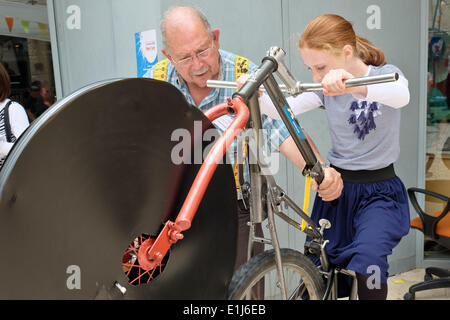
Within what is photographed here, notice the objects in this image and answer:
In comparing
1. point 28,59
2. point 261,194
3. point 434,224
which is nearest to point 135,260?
point 261,194

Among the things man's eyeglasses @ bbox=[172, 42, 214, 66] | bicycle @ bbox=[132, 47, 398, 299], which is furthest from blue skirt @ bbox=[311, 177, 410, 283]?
man's eyeglasses @ bbox=[172, 42, 214, 66]

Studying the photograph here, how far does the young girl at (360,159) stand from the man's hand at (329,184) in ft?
0.56

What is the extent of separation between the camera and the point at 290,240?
257cm

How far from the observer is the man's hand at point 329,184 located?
1301 millimetres

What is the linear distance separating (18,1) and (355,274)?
2716 millimetres

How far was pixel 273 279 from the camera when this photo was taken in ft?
3.85

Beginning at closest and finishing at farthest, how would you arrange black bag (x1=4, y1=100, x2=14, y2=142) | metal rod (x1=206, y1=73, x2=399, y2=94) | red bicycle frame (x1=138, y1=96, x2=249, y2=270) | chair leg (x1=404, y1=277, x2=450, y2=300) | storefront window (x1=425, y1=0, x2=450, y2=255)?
1. red bicycle frame (x1=138, y1=96, x2=249, y2=270)
2. metal rod (x1=206, y1=73, x2=399, y2=94)
3. black bag (x1=4, y1=100, x2=14, y2=142)
4. chair leg (x1=404, y1=277, x2=450, y2=300)
5. storefront window (x1=425, y1=0, x2=450, y2=255)

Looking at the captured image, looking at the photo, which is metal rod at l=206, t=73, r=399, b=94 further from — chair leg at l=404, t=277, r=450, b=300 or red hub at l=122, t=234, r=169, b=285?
chair leg at l=404, t=277, r=450, b=300

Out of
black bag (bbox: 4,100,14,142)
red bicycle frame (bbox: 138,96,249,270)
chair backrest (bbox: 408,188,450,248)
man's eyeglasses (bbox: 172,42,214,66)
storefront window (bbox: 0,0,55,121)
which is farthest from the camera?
storefront window (bbox: 0,0,55,121)

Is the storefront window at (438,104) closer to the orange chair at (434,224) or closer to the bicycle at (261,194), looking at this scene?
the orange chair at (434,224)

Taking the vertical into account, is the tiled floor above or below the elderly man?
below

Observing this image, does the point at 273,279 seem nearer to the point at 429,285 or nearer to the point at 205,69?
the point at 205,69

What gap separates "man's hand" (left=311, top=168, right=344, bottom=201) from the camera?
130cm
